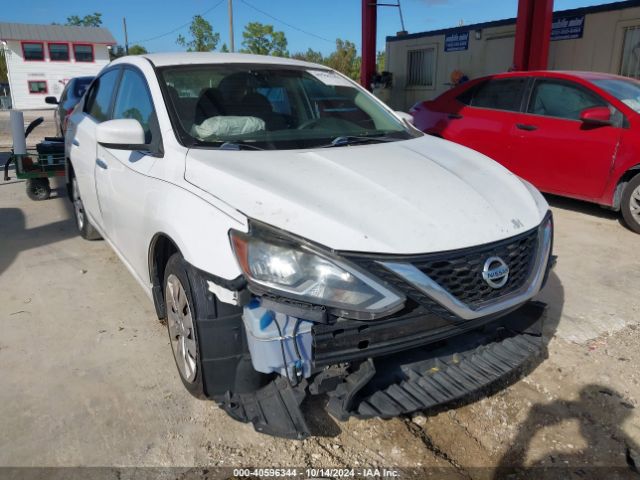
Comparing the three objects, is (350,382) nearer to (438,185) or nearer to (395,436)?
(395,436)

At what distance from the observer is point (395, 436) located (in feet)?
8.20

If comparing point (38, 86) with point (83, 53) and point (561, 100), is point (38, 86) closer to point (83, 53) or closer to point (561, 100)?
point (83, 53)

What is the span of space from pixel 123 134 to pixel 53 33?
49.0 metres

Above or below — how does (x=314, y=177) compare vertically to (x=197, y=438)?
above

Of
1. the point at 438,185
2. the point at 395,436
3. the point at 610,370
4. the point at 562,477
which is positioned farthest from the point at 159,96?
the point at 610,370

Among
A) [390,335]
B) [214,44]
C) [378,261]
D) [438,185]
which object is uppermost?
[214,44]

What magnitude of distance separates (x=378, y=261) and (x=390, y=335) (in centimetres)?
30

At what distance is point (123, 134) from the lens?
2781 mm

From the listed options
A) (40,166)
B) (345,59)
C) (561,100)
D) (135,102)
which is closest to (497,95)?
(561,100)

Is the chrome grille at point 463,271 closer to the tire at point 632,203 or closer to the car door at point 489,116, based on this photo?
the tire at point 632,203

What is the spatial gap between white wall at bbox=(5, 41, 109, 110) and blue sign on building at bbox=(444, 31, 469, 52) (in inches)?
1405

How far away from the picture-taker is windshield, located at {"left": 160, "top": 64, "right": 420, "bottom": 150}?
2.92 meters

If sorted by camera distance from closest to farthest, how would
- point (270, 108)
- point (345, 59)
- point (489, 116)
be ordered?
point (270, 108) < point (489, 116) < point (345, 59)

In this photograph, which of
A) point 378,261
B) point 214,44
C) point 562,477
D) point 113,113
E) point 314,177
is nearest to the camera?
point 378,261
